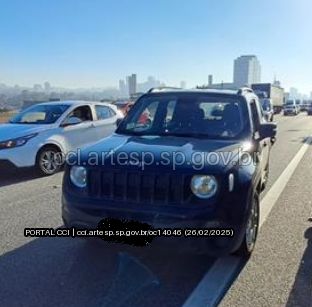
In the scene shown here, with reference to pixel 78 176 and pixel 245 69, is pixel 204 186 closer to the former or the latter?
pixel 78 176

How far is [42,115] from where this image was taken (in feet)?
33.5

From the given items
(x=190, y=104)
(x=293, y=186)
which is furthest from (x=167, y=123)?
(x=293, y=186)

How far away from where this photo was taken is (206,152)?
4.38 meters

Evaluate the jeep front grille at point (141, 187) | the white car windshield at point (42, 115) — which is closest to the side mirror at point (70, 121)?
the white car windshield at point (42, 115)

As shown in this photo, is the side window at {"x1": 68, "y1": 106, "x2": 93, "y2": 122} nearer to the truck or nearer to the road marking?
the road marking

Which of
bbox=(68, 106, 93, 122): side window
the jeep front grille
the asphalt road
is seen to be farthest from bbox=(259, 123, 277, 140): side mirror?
bbox=(68, 106, 93, 122): side window

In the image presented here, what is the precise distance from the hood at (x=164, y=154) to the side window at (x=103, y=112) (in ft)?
20.6

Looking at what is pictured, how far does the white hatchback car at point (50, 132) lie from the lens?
9.05 metres

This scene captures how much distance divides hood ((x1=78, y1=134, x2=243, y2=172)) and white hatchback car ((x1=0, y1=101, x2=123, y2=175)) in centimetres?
466

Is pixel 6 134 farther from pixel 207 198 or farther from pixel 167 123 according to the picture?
pixel 207 198

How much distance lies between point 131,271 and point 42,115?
6669 mm

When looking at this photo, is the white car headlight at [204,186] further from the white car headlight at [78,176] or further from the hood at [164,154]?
the white car headlight at [78,176]

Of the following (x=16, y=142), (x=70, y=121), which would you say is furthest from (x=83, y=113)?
(x=16, y=142)

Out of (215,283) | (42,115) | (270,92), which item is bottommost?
(270,92)
